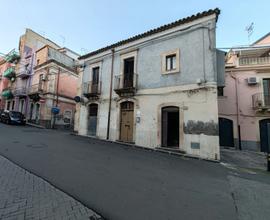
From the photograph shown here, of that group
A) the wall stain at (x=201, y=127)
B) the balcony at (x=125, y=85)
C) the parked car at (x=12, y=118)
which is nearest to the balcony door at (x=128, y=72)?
the balcony at (x=125, y=85)

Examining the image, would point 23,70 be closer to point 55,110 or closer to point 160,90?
point 55,110

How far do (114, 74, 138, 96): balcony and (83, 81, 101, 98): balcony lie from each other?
1.81 metres

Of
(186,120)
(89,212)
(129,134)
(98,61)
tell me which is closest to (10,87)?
(98,61)

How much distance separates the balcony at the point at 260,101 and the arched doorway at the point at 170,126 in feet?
24.6

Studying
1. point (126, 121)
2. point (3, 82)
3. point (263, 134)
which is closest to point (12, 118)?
point (126, 121)

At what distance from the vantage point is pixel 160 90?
394 inches

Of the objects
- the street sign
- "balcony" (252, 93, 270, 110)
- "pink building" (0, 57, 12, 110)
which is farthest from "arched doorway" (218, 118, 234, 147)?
"pink building" (0, 57, 12, 110)

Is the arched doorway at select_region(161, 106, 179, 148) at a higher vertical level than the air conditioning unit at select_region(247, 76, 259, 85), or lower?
lower

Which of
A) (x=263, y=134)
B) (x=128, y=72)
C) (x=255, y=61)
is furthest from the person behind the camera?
(x=255, y=61)

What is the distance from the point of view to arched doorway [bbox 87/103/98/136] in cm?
1293

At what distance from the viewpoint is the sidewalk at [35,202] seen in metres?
2.68

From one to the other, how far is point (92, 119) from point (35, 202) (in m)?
10.3

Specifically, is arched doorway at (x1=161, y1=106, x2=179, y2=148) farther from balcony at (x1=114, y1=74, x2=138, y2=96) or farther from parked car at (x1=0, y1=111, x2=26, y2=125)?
parked car at (x1=0, y1=111, x2=26, y2=125)

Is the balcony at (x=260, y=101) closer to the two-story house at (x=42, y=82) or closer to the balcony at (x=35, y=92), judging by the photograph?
the two-story house at (x=42, y=82)
